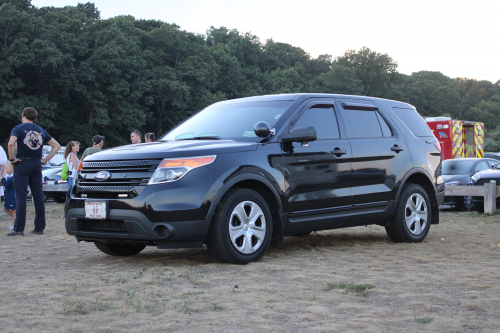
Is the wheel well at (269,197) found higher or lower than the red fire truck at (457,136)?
lower

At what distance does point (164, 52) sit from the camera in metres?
60.6

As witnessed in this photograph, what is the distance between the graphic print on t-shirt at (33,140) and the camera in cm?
927

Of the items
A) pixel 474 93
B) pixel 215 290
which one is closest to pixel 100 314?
pixel 215 290

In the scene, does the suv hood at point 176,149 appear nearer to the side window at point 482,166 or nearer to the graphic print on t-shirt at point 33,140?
the graphic print on t-shirt at point 33,140

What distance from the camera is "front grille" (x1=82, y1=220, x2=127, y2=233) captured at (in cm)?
591

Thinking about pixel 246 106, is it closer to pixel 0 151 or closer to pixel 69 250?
pixel 69 250

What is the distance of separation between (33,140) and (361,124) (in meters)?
4.93

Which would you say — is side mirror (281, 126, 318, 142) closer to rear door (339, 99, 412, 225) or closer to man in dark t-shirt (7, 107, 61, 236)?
rear door (339, 99, 412, 225)

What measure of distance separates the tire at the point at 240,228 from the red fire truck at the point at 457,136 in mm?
17012

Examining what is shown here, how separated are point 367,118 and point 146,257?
10.5 feet

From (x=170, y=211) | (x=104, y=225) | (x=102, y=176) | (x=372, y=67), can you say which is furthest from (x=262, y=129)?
(x=372, y=67)

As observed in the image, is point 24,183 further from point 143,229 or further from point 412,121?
point 412,121

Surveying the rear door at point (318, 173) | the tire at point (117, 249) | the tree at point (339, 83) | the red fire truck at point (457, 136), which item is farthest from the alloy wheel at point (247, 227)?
the tree at point (339, 83)

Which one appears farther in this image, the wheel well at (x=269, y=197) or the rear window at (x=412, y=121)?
the rear window at (x=412, y=121)
